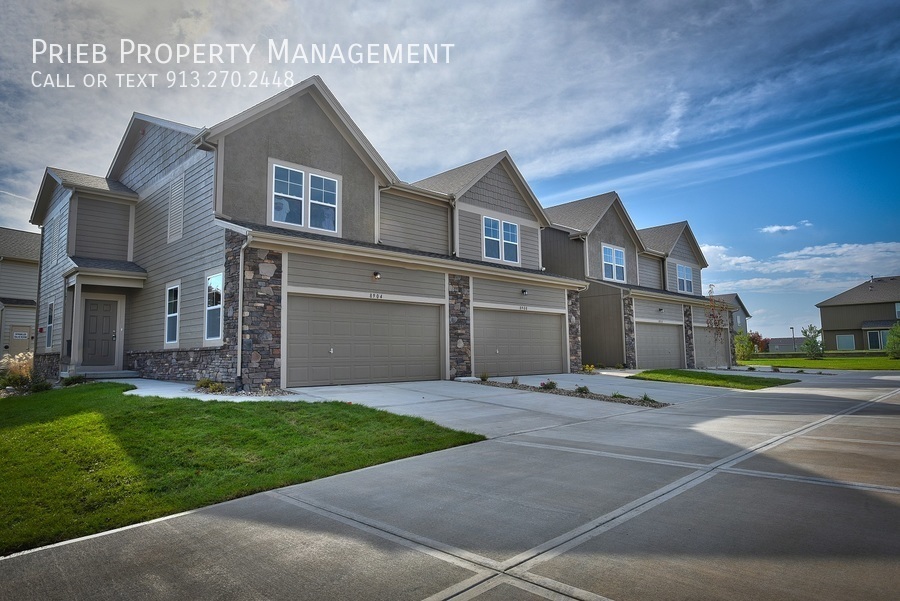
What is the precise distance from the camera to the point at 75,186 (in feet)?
52.3

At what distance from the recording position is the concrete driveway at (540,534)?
9.78ft

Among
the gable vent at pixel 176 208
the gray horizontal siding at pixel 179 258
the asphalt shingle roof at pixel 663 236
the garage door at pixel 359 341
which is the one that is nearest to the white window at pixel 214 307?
the gray horizontal siding at pixel 179 258

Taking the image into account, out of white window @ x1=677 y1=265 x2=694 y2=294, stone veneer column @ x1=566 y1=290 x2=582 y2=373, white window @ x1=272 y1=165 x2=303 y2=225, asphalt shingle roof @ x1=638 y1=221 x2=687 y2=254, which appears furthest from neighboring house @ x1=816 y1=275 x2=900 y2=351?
white window @ x1=272 y1=165 x2=303 y2=225

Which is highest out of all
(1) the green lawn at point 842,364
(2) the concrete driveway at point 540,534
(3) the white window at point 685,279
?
(3) the white window at point 685,279

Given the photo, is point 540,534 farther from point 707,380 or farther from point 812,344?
A: point 812,344

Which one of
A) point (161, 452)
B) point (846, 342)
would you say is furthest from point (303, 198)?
point (846, 342)

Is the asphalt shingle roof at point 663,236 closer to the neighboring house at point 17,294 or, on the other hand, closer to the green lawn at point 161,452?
the green lawn at point 161,452

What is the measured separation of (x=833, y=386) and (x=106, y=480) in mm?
18876

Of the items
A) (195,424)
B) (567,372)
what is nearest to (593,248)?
(567,372)

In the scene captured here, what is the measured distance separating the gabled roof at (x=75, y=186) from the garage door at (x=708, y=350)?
1006 inches

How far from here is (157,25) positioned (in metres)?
12.7

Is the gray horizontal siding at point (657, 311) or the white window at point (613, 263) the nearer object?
the gray horizontal siding at point (657, 311)

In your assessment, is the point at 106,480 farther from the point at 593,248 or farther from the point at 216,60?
the point at 593,248

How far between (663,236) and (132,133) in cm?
2571
